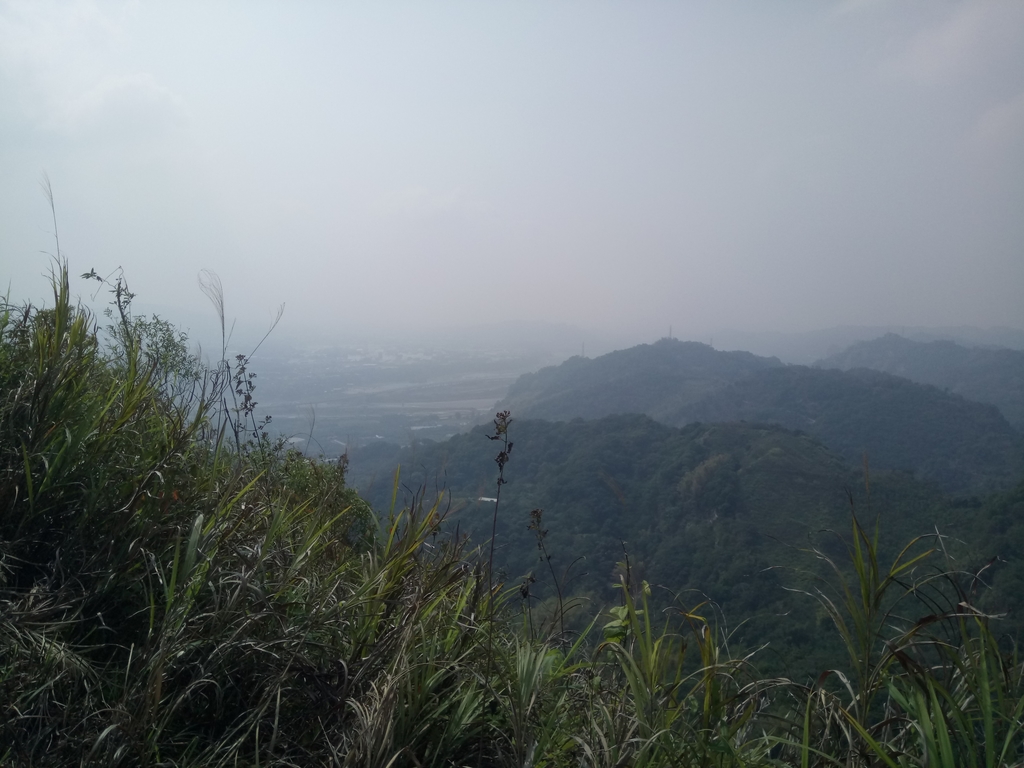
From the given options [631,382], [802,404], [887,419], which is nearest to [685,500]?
[887,419]

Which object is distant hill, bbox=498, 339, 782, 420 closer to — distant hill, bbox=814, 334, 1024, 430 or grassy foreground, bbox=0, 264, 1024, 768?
distant hill, bbox=814, 334, 1024, 430

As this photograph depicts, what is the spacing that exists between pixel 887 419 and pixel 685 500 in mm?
19489

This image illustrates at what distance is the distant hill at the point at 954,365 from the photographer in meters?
39.3

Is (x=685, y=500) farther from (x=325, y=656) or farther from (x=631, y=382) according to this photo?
(x=631, y=382)

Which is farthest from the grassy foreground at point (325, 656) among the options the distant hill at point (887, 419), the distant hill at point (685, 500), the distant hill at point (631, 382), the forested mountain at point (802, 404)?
the distant hill at point (631, 382)

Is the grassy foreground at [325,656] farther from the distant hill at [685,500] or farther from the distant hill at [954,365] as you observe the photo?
the distant hill at [954,365]

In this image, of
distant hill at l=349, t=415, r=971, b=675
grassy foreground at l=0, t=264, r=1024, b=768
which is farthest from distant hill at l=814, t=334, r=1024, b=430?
grassy foreground at l=0, t=264, r=1024, b=768

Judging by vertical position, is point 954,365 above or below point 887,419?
above

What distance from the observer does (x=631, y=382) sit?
168 feet

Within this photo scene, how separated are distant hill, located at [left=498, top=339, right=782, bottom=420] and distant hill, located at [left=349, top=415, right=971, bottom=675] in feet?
40.9

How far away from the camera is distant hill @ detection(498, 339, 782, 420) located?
Answer: 148 feet

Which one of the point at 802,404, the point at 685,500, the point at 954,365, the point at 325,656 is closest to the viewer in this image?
the point at 325,656

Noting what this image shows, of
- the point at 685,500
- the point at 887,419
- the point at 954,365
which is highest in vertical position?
the point at 954,365

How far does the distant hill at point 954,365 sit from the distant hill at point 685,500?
1763 cm
